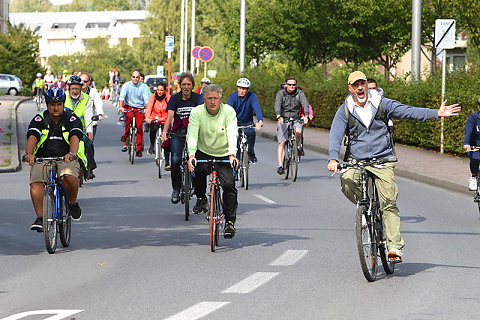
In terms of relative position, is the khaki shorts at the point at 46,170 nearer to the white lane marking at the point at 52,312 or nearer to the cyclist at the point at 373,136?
the cyclist at the point at 373,136

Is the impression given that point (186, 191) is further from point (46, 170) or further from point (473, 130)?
point (473, 130)

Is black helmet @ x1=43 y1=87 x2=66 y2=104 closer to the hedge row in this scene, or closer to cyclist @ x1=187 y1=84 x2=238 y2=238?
cyclist @ x1=187 y1=84 x2=238 y2=238

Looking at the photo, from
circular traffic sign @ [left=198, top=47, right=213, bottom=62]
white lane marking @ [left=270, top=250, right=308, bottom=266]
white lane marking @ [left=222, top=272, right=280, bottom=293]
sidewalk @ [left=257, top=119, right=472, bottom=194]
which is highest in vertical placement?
circular traffic sign @ [left=198, top=47, right=213, bottom=62]

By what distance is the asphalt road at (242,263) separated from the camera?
7320 mm

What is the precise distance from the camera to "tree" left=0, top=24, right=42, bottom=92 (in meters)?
74.7

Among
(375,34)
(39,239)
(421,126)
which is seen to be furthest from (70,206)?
(375,34)

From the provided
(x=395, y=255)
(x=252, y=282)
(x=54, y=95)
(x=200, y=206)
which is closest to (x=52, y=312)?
(x=252, y=282)

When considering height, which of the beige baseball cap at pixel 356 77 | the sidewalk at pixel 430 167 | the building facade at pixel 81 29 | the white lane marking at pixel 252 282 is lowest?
the sidewalk at pixel 430 167

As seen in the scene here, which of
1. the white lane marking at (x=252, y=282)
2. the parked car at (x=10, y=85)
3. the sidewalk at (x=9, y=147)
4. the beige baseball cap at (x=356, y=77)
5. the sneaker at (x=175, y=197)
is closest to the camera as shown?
the white lane marking at (x=252, y=282)

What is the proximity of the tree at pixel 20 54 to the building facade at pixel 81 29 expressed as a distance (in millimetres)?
84707

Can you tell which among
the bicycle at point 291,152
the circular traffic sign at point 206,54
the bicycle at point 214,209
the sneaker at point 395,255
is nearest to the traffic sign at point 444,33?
the bicycle at point 291,152

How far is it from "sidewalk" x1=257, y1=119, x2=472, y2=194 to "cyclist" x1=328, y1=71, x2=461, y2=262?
26.9 ft

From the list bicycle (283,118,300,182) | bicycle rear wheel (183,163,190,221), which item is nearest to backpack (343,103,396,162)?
bicycle rear wheel (183,163,190,221)

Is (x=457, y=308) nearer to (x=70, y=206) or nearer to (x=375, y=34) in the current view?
(x=70, y=206)
